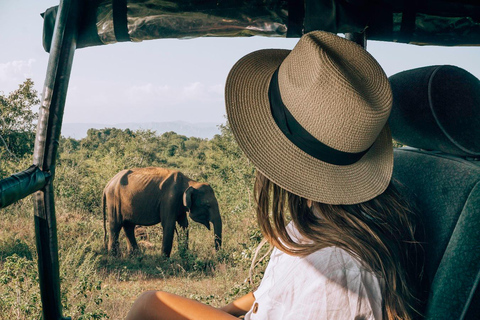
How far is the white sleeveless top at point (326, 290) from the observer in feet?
2.51

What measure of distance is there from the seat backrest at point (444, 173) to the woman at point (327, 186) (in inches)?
2.5

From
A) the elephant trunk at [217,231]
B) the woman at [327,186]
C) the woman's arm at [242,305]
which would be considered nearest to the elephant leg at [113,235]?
the elephant trunk at [217,231]

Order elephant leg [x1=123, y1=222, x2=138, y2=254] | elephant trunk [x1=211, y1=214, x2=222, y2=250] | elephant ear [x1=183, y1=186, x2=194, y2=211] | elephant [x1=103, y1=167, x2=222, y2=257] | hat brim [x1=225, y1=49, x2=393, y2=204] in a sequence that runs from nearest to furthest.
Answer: hat brim [x1=225, y1=49, x2=393, y2=204] → elephant trunk [x1=211, y1=214, x2=222, y2=250] → elephant ear [x1=183, y1=186, x2=194, y2=211] → elephant [x1=103, y1=167, x2=222, y2=257] → elephant leg [x1=123, y1=222, x2=138, y2=254]

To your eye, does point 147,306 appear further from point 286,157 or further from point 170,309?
point 286,157

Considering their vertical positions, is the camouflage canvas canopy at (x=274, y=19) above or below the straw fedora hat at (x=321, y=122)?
above

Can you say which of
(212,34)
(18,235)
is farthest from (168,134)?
(212,34)

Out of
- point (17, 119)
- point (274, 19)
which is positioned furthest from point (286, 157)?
point (17, 119)

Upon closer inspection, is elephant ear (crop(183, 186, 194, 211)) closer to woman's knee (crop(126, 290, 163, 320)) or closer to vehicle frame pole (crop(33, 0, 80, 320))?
vehicle frame pole (crop(33, 0, 80, 320))

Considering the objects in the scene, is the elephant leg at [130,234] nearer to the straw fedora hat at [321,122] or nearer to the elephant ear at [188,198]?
the elephant ear at [188,198]

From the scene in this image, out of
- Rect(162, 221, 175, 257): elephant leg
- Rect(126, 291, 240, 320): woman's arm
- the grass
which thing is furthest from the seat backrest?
Rect(162, 221, 175, 257): elephant leg

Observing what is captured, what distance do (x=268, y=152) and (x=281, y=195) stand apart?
0.33 feet

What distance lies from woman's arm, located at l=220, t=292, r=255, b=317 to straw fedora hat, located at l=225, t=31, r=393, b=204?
1.72 feet

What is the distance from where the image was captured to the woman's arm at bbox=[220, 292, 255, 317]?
1.25m

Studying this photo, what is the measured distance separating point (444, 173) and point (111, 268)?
16.6 ft
